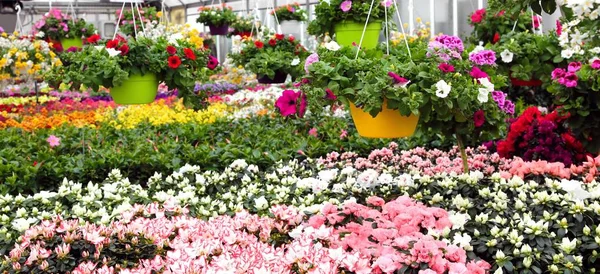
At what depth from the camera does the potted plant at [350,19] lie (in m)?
4.20

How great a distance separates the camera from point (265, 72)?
4.98m

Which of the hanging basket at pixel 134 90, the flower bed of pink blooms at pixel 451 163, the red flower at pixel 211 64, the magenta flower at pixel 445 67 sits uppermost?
the magenta flower at pixel 445 67

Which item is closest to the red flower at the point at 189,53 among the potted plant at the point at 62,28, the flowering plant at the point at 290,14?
the flowering plant at the point at 290,14

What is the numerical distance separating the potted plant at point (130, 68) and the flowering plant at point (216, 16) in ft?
12.9

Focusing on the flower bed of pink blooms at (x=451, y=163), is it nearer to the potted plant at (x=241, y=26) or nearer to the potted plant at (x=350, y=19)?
the potted plant at (x=350, y=19)

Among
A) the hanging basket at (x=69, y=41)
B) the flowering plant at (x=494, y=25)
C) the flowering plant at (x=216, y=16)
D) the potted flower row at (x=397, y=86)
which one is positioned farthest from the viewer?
the hanging basket at (x=69, y=41)

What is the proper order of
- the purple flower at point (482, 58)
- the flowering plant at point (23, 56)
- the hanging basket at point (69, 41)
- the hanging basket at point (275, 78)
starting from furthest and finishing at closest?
the hanging basket at point (69, 41) → the flowering plant at point (23, 56) → the hanging basket at point (275, 78) → the purple flower at point (482, 58)

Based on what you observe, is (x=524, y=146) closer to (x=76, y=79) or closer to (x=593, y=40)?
(x=593, y=40)

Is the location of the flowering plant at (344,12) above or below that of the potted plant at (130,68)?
above

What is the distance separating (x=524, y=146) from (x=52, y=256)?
271cm

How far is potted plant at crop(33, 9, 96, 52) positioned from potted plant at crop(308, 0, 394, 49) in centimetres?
560

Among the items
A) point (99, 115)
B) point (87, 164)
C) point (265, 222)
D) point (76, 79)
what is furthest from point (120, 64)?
point (99, 115)

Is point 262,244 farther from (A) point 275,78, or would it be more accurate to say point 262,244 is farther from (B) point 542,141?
(A) point 275,78

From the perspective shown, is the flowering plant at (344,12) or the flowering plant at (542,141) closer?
the flowering plant at (542,141)
